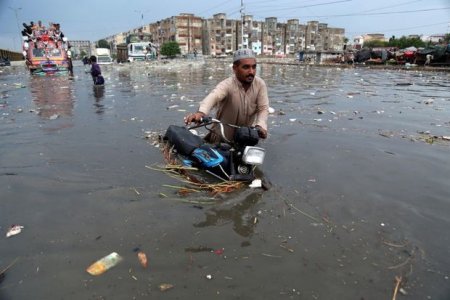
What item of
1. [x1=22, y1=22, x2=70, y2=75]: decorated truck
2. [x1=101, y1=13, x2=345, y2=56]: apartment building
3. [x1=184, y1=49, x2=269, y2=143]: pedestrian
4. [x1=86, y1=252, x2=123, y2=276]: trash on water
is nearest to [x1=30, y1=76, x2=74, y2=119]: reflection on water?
[x1=184, y1=49, x2=269, y2=143]: pedestrian

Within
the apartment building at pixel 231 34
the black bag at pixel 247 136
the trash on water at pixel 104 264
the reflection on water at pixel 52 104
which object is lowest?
the trash on water at pixel 104 264

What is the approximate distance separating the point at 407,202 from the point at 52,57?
2472cm

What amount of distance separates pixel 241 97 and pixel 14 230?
2.93 m

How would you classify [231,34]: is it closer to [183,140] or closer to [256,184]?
[183,140]

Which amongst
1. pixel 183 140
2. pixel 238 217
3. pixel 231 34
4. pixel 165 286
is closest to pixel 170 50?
pixel 231 34

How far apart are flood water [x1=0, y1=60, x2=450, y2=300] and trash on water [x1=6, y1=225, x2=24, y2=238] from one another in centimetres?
5

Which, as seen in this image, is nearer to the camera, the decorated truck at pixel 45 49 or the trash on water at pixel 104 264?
the trash on water at pixel 104 264

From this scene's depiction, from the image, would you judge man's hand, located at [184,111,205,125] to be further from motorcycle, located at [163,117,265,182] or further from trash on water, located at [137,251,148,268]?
trash on water, located at [137,251,148,268]

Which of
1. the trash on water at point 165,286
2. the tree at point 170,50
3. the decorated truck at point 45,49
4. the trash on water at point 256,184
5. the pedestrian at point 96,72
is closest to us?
the trash on water at point 165,286

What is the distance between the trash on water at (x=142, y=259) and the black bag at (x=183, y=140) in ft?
6.65

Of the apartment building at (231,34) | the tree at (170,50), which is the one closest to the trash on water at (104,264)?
the tree at (170,50)

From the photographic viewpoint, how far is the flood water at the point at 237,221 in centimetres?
226

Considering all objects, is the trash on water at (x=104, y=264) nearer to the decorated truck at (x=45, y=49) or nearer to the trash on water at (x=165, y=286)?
the trash on water at (x=165, y=286)

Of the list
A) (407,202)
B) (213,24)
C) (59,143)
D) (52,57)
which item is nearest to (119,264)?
(407,202)
